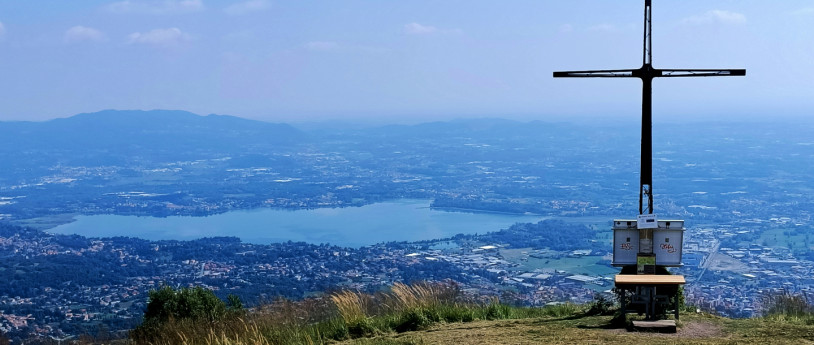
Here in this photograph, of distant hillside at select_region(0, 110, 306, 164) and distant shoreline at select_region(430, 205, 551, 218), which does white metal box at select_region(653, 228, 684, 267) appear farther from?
distant hillside at select_region(0, 110, 306, 164)

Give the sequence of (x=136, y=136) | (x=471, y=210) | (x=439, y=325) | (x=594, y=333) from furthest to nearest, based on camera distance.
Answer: (x=136, y=136)
(x=471, y=210)
(x=439, y=325)
(x=594, y=333)

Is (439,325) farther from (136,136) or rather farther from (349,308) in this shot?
(136,136)

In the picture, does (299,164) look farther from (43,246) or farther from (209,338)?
(209,338)

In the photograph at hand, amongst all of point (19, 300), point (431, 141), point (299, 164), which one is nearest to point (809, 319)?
point (19, 300)

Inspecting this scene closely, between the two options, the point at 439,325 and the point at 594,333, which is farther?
the point at 439,325

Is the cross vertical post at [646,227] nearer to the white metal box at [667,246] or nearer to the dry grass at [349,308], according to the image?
the white metal box at [667,246]

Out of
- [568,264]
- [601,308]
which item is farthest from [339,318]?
[568,264]
